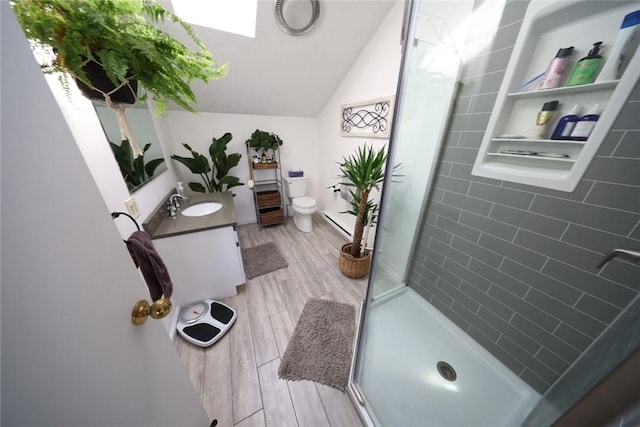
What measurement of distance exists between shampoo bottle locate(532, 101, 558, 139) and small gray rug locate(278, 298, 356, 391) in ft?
5.24

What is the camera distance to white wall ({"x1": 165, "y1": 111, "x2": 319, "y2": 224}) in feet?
7.83

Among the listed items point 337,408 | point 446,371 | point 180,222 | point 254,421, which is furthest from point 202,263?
point 446,371

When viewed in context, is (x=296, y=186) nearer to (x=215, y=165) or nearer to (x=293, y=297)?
(x=215, y=165)

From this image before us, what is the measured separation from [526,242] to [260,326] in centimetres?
180

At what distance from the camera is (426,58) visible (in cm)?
112

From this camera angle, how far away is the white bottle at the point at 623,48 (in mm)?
683

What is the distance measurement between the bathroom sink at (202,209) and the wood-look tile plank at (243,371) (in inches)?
36.2

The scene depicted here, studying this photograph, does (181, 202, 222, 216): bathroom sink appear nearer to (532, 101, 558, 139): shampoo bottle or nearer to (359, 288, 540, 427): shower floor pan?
(359, 288, 540, 427): shower floor pan

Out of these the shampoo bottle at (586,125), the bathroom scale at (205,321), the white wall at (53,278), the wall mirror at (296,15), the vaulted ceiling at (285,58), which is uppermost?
the wall mirror at (296,15)

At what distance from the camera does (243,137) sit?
8.82ft

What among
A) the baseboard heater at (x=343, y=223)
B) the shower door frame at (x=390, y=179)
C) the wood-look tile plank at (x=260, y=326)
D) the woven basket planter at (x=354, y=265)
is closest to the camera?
the shower door frame at (x=390, y=179)

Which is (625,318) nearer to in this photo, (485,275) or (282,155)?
(485,275)

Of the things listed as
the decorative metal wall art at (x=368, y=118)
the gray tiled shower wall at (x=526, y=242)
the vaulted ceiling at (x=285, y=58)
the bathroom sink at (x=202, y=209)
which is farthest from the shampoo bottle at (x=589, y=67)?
the bathroom sink at (x=202, y=209)

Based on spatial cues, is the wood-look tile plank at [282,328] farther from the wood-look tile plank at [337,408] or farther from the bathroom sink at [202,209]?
the bathroom sink at [202,209]
